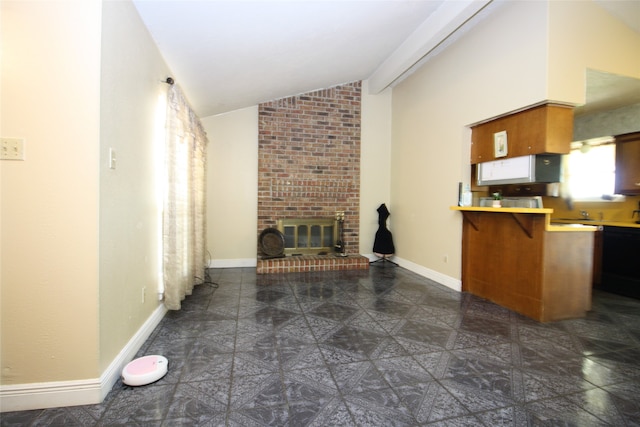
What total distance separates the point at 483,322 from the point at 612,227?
8.41 ft

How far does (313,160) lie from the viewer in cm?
500

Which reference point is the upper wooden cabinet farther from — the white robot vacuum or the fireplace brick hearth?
the white robot vacuum

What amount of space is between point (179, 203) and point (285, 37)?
5.99 feet

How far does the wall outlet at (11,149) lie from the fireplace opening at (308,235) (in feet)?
11.5

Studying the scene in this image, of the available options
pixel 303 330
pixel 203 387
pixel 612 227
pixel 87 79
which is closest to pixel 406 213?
pixel 612 227

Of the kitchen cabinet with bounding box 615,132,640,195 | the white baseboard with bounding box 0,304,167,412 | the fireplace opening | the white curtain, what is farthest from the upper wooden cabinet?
the white baseboard with bounding box 0,304,167,412

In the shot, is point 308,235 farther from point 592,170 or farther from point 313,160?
point 592,170

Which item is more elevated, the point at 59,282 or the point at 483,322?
Result: the point at 59,282

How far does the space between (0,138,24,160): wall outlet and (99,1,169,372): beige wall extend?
13.0 inches

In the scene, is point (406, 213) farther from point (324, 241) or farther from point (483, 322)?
point (483, 322)

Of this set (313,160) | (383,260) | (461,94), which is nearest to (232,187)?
(313,160)

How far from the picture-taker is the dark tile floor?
1443 millimetres

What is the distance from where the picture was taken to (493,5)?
284 cm

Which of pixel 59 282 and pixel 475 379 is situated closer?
pixel 59 282
